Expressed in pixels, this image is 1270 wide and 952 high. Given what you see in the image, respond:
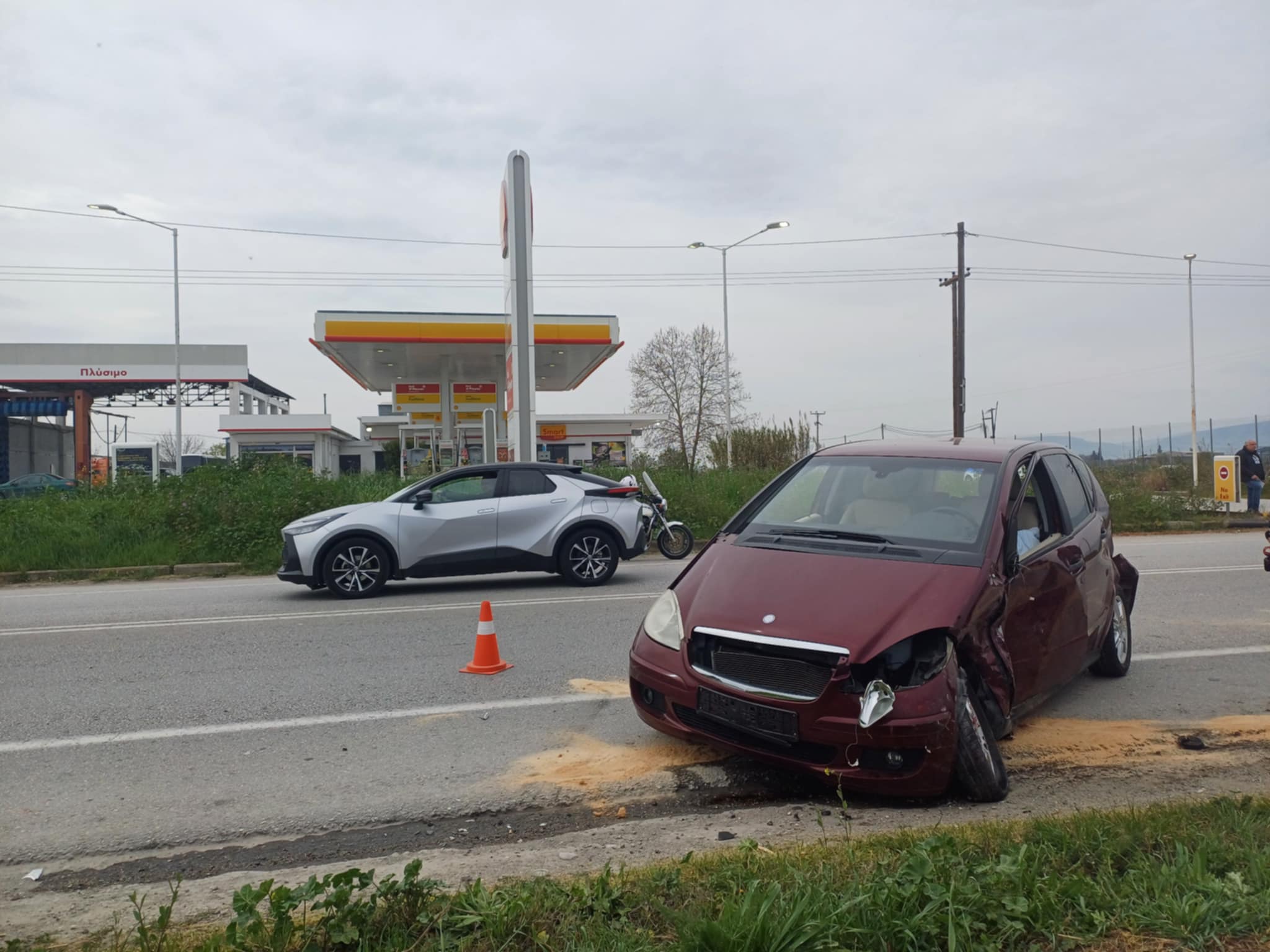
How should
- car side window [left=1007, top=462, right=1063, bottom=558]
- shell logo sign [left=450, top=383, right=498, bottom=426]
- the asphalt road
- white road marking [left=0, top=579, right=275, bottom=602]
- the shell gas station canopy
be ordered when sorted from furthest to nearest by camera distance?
1. shell logo sign [left=450, top=383, right=498, bottom=426]
2. the shell gas station canopy
3. white road marking [left=0, top=579, right=275, bottom=602]
4. car side window [left=1007, top=462, right=1063, bottom=558]
5. the asphalt road

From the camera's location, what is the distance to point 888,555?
4.75 m

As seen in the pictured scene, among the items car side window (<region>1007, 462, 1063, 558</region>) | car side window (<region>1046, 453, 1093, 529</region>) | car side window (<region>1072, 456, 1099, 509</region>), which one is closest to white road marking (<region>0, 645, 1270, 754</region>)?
car side window (<region>1007, 462, 1063, 558</region>)

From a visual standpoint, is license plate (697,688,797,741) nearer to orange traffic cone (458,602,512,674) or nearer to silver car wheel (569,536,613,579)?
orange traffic cone (458,602,512,674)

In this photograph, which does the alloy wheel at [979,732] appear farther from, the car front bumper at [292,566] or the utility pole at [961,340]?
the utility pole at [961,340]

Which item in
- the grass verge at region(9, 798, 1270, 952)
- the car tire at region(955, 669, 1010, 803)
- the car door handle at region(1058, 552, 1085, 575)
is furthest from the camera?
the car door handle at region(1058, 552, 1085, 575)

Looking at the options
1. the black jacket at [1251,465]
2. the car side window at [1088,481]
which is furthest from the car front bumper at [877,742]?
the black jacket at [1251,465]

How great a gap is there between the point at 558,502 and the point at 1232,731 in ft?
24.8

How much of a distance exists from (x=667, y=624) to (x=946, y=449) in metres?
2.15

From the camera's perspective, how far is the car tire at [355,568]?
10781 millimetres

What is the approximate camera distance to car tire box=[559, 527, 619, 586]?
37.3ft

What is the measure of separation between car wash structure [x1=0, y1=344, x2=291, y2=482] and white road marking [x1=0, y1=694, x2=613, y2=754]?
4455cm

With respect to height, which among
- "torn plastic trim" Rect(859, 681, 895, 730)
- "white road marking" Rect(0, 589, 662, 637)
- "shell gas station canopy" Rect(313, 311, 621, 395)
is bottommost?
"white road marking" Rect(0, 589, 662, 637)

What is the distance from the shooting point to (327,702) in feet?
20.6

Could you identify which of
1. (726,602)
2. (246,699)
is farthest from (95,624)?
(726,602)
